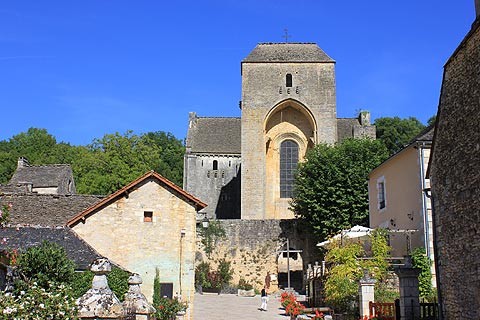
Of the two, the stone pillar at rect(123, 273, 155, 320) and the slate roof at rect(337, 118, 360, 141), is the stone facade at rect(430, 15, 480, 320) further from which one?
the slate roof at rect(337, 118, 360, 141)

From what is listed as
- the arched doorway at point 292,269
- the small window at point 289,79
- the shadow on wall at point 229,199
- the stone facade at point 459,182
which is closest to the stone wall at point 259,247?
the arched doorway at point 292,269

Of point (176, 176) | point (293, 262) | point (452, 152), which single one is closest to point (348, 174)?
point (293, 262)

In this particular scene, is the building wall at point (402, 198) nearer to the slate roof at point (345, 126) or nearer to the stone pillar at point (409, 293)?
the stone pillar at point (409, 293)

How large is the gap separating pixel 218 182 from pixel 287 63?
473 inches

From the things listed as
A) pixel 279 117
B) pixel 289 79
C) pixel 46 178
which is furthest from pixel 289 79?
pixel 46 178

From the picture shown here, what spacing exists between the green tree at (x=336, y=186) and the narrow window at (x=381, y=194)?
6981 millimetres

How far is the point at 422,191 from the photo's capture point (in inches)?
775

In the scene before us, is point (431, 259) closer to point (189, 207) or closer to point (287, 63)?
point (189, 207)

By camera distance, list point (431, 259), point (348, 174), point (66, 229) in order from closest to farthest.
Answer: point (431, 259), point (66, 229), point (348, 174)

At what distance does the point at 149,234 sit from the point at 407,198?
385 inches

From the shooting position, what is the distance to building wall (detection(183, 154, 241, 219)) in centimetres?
4709

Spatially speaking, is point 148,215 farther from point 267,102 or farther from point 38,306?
point 267,102

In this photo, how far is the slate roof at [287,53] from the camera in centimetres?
4175

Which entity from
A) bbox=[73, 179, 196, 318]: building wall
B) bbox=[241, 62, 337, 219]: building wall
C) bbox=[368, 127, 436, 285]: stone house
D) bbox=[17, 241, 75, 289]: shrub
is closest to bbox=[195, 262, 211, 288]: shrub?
bbox=[241, 62, 337, 219]: building wall
